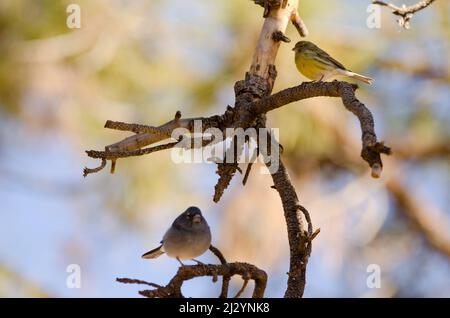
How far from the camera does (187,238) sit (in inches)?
101

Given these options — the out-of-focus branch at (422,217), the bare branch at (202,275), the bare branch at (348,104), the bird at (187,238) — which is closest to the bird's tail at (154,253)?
the bird at (187,238)

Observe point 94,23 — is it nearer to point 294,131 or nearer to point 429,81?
point 294,131

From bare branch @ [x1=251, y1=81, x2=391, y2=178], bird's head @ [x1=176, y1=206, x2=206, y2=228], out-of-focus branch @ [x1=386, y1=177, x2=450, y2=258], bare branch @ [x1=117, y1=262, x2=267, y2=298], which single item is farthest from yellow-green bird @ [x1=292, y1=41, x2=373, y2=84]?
out-of-focus branch @ [x1=386, y1=177, x2=450, y2=258]

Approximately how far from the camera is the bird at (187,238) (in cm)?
255

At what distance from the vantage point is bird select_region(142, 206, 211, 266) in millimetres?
2547

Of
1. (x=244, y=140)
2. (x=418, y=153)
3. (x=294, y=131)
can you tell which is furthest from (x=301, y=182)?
(x=244, y=140)

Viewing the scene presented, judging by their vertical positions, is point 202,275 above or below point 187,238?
below

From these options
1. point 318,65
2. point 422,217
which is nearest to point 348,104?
point 318,65

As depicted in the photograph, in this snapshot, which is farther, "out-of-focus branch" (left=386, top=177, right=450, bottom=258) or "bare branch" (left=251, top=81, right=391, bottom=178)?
"out-of-focus branch" (left=386, top=177, right=450, bottom=258)

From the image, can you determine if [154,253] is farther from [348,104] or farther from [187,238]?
[348,104]

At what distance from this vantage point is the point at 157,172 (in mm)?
5703

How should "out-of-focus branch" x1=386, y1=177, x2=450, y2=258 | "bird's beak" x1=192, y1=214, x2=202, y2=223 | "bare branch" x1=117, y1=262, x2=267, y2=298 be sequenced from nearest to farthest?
"bare branch" x1=117, y1=262, x2=267, y2=298 < "bird's beak" x1=192, y1=214, x2=202, y2=223 < "out-of-focus branch" x1=386, y1=177, x2=450, y2=258

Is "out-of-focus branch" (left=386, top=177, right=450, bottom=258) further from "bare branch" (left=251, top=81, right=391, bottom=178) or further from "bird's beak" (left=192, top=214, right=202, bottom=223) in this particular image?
"bare branch" (left=251, top=81, right=391, bottom=178)
